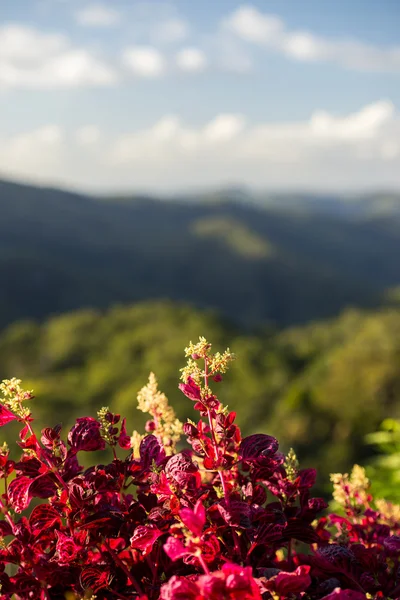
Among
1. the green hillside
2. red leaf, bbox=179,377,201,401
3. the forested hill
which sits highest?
the forested hill

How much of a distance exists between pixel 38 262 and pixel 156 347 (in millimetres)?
73467

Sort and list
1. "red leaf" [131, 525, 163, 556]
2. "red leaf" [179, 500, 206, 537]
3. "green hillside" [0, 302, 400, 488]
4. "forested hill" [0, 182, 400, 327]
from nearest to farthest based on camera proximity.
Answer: "red leaf" [179, 500, 206, 537], "red leaf" [131, 525, 163, 556], "green hillside" [0, 302, 400, 488], "forested hill" [0, 182, 400, 327]

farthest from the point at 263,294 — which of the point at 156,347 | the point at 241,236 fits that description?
the point at 156,347

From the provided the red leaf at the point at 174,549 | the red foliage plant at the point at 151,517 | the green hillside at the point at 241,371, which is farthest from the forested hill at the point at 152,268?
the red leaf at the point at 174,549

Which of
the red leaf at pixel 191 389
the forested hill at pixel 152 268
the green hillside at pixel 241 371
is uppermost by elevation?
the forested hill at pixel 152 268

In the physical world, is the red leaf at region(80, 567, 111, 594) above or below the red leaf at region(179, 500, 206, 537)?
below

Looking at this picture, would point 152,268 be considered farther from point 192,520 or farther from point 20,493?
point 192,520

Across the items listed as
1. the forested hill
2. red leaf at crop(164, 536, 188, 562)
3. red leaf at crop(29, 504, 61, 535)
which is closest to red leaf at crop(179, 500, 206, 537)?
red leaf at crop(164, 536, 188, 562)

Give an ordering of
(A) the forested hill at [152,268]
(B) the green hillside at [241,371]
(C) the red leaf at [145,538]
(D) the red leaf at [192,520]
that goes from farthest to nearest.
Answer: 1. (A) the forested hill at [152,268]
2. (B) the green hillside at [241,371]
3. (C) the red leaf at [145,538]
4. (D) the red leaf at [192,520]

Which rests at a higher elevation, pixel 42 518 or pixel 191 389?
pixel 191 389

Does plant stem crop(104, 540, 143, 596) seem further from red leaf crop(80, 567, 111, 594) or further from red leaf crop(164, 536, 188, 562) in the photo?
red leaf crop(164, 536, 188, 562)

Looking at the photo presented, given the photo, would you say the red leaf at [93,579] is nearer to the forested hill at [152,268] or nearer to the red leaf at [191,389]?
the red leaf at [191,389]

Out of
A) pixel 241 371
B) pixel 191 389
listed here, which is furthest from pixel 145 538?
pixel 241 371

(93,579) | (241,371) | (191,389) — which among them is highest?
(191,389)
